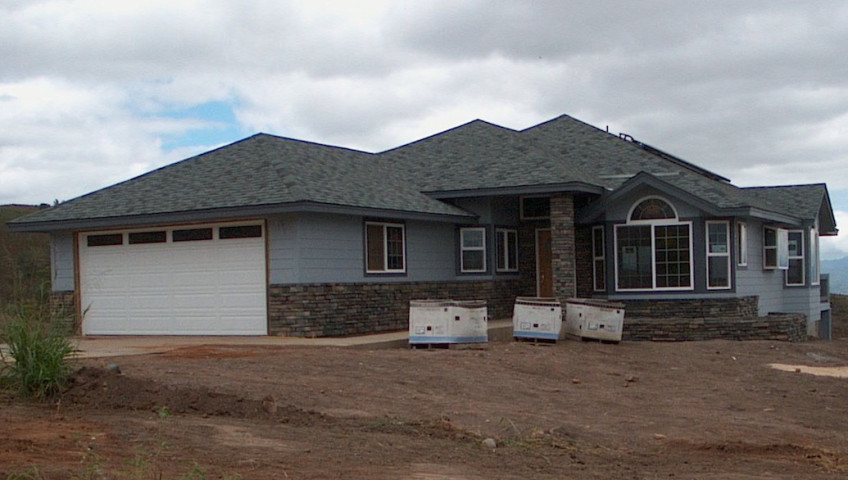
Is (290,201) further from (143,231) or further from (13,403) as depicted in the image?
(13,403)

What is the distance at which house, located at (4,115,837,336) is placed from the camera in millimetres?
20109

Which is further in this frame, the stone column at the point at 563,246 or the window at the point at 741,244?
the window at the point at 741,244

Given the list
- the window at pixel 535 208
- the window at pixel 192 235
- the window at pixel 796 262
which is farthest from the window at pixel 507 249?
the window at pixel 796 262

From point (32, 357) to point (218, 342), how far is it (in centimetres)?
827

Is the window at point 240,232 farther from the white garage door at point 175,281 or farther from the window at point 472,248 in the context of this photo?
the window at point 472,248

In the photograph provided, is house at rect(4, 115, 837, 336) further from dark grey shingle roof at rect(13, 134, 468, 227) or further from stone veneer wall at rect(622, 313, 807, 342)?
stone veneer wall at rect(622, 313, 807, 342)

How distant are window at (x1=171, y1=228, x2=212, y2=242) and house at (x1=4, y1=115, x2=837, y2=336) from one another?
0.12 ft

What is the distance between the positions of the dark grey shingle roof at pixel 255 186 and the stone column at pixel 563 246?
7.97 feet

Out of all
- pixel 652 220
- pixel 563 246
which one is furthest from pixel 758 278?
pixel 563 246

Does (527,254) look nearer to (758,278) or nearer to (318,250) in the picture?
(758,278)

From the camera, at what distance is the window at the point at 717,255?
2369 cm

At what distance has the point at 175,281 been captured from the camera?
832 inches

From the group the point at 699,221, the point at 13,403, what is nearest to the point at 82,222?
the point at 13,403

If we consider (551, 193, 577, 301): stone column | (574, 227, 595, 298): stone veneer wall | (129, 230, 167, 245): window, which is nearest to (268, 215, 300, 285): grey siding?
(129, 230, 167, 245): window
